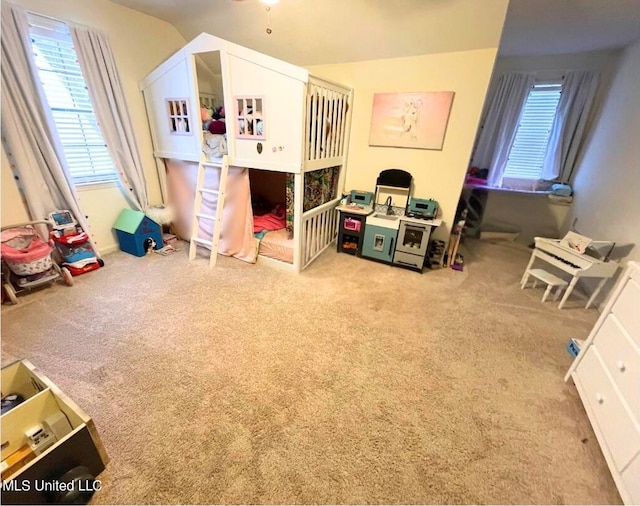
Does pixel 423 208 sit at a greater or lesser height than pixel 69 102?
lesser

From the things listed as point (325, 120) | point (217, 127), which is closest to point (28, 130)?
point (217, 127)

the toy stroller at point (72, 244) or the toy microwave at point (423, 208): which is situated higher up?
the toy microwave at point (423, 208)

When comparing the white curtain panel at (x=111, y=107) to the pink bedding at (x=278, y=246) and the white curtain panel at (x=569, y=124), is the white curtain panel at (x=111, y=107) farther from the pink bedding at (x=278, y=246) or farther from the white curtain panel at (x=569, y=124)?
the white curtain panel at (x=569, y=124)

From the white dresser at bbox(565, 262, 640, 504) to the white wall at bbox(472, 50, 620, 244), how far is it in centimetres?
290

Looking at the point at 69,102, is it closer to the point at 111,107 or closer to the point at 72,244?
the point at 111,107

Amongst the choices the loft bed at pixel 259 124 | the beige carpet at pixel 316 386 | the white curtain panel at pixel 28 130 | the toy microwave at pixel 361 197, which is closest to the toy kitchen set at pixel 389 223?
the toy microwave at pixel 361 197

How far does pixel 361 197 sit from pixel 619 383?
2580 mm

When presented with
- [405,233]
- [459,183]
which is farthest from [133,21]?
[459,183]

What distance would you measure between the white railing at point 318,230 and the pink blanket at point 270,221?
1.49ft

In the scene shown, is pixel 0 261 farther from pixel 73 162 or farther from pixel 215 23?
pixel 215 23

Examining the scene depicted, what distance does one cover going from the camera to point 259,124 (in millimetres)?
2572

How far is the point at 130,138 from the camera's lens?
2959 mm

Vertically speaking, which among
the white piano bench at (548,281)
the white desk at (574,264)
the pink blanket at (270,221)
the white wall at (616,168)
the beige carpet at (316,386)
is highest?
the white wall at (616,168)

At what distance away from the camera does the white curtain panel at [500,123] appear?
3691 mm
